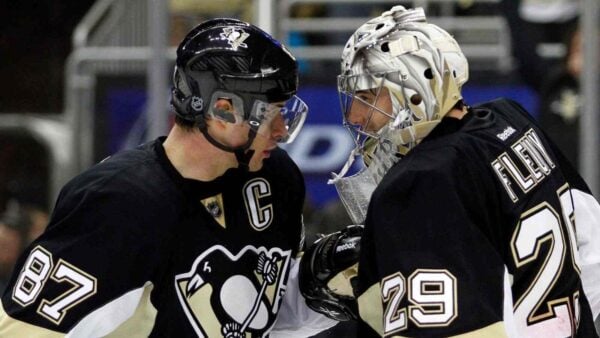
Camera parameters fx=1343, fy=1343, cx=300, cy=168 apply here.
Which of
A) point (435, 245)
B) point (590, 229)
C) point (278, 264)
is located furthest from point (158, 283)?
point (590, 229)

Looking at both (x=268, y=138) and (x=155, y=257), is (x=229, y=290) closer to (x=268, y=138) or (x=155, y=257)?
(x=155, y=257)

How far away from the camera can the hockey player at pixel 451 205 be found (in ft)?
7.76

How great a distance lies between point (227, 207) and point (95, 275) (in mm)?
329

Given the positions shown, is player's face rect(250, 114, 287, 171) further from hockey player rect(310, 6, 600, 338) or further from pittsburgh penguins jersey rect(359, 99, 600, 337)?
pittsburgh penguins jersey rect(359, 99, 600, 337)

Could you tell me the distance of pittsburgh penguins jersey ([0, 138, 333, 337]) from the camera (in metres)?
2.56

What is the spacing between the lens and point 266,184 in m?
2.84

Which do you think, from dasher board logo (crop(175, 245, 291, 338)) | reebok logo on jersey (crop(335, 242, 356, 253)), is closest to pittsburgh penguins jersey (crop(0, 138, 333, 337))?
dasher board logo (crop(175, 245, 291, 338))

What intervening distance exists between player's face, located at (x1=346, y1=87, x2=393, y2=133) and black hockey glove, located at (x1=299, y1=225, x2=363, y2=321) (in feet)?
0.97

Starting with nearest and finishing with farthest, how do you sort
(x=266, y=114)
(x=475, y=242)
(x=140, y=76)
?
1. (x=475, y=242)
2. (x=266, y=114)
3. (x=140, y=76)

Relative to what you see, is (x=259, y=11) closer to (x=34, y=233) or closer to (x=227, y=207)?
(x=34, y=233)

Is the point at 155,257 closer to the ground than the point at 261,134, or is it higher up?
closer to the ground

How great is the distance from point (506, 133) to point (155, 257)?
72 cm

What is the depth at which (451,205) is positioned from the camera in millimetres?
2369

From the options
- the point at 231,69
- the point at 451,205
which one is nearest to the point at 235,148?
the point at 231,69
